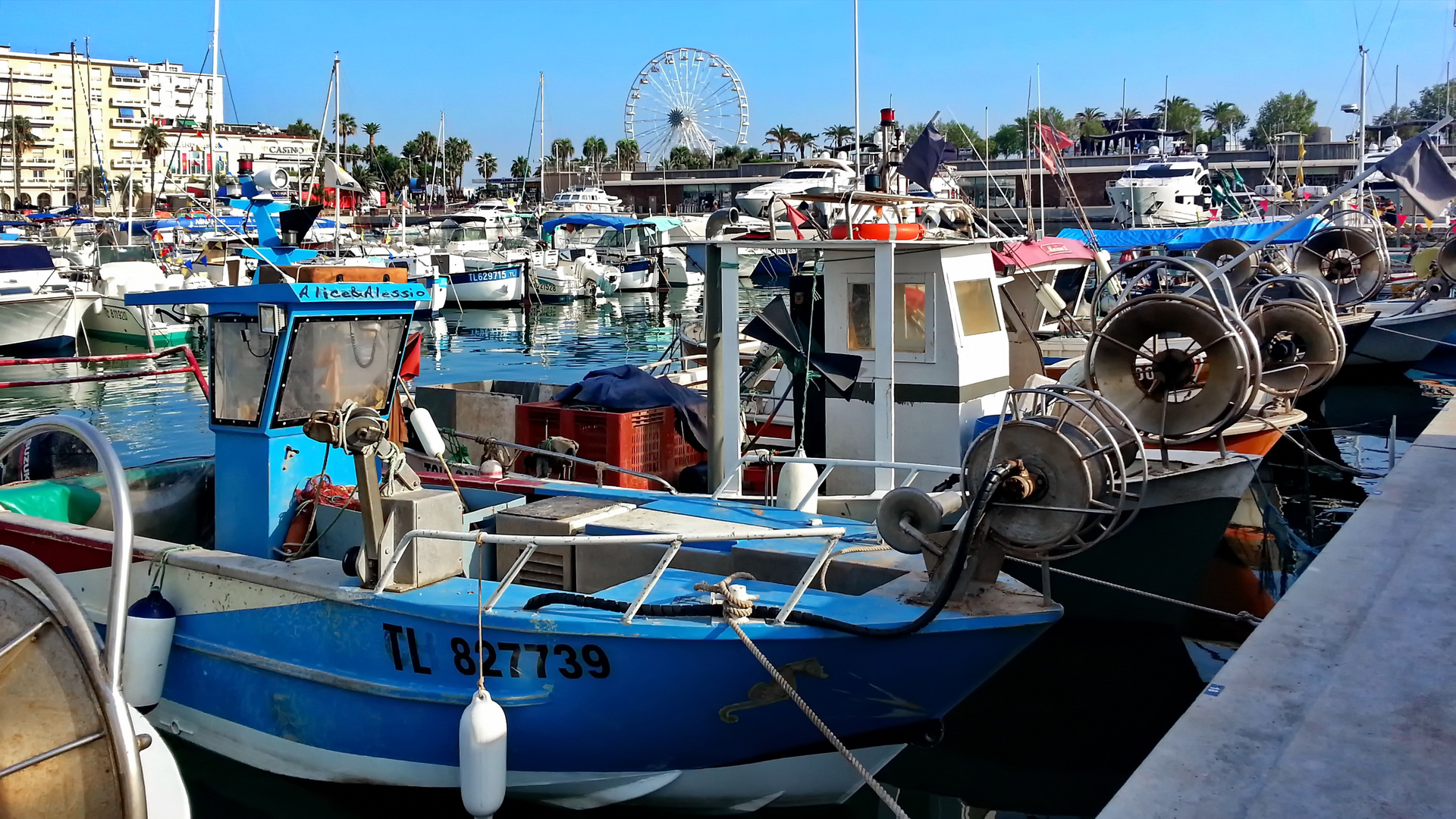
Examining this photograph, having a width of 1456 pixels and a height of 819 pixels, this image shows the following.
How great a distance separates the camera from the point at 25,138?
3332 inches

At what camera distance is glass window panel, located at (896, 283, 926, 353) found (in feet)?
31.1

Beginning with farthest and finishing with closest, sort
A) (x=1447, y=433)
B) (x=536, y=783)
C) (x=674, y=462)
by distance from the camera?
(x=1447, y=433) < (x=674, y=462) < (x=536, y=783)

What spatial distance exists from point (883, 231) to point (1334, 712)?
15.7 ft

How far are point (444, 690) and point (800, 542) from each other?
2196mm

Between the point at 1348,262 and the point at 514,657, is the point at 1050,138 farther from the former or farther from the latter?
the point at 514,657

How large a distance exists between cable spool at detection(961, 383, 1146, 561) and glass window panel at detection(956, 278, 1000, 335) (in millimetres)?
3661

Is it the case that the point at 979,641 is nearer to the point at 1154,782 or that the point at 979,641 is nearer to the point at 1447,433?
the point at 1154,782

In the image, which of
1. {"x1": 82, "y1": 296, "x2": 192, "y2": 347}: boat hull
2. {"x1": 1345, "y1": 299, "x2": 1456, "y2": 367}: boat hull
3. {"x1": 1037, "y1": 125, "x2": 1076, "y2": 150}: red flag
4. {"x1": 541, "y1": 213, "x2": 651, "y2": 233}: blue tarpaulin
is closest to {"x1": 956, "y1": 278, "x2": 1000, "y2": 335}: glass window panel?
{"x1": 1037, "y1": 125, "x2": 1076, "y2": 150}: red flag

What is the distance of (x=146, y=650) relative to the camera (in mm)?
6953

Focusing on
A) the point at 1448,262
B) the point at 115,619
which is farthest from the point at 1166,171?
the point at 115,619

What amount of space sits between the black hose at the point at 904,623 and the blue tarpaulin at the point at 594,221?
5393cm

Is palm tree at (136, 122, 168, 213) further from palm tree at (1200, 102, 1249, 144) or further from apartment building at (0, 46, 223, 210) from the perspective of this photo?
palm tree at (1200, 102, 1249, 144)

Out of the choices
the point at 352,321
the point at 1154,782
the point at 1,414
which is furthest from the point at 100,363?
the point at 1154,782

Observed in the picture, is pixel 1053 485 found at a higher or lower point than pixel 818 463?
higher
